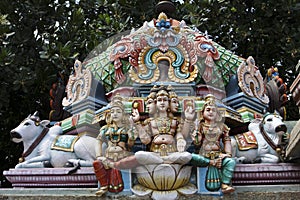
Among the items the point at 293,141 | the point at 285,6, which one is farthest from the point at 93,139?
the point at 285,6

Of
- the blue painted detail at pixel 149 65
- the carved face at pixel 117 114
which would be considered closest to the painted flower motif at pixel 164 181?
the carved face at pixel 117 114

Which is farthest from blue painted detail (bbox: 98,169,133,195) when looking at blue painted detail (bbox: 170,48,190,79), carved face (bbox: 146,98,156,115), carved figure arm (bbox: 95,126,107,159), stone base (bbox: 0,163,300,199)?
blue painted detail (bbox: 170,48,190,79)

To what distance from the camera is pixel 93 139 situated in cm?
589

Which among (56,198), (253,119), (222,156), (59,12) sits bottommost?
(56,198)

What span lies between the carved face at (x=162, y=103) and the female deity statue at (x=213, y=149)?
0.34 meters

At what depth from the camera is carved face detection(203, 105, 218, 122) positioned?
17.6 ft

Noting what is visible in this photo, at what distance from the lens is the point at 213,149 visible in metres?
5.34

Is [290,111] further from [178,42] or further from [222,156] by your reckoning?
[222,156]

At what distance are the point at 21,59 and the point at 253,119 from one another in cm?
471

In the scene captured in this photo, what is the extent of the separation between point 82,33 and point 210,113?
16.6 ft

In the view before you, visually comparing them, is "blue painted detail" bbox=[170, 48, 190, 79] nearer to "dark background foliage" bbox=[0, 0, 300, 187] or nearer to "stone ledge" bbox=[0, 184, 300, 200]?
"stone ledge" bbox=[0, 184, 300, 200]

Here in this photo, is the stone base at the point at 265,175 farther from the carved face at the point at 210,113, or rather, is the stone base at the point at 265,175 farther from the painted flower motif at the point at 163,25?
the painted flower motif at the point at 163,25

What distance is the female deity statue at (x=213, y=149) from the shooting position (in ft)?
17.3

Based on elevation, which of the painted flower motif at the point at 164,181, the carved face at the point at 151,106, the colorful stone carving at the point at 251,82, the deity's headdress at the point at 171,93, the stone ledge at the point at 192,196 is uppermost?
the colorful stone carving at the point at 251,82
